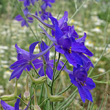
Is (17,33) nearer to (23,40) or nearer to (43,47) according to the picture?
(23,40)

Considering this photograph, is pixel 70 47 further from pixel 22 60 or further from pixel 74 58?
pixel 22 60

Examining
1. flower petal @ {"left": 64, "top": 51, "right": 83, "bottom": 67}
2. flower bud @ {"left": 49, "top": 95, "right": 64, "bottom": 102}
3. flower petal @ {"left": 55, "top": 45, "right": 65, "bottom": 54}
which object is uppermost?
flower petal @ {"left": 55, "top": 45, "right": 65, "bottom": 54}

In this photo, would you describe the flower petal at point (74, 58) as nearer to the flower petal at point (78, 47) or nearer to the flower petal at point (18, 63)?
the flower petal at point (78, 47)

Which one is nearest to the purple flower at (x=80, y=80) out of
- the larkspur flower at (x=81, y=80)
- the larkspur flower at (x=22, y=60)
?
the larkspur flower at (x=81, y=80)

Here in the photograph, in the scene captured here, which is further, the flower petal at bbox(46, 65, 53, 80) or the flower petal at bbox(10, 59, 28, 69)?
the flower petal at bbox(46, 65, 53, 80)

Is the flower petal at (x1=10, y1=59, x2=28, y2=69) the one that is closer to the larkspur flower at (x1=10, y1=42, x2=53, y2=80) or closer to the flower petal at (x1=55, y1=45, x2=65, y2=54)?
the larkspur flower at (x1=10, y1=42, x2=53, y2=80)

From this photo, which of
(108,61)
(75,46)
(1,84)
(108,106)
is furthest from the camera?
(108,61)

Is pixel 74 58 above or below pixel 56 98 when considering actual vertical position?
above

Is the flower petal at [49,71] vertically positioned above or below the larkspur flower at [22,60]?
below

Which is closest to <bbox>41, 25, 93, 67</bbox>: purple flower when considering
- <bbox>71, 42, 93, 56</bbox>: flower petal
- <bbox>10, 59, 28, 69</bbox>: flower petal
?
<bbox>71, 42, 93, 56</bbox>: flower petal

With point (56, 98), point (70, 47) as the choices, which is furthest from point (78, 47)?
point (56, 98)

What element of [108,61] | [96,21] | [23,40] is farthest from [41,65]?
[96,21]
